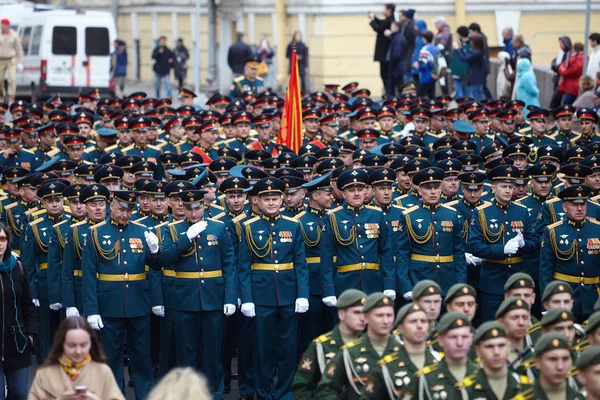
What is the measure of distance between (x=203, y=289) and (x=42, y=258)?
2233 mm

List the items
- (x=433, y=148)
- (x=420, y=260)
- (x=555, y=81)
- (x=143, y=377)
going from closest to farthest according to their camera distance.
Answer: (x=143, y=377) → (x=420, y=260) → (x=433, y=148) → (x=555, y=81)

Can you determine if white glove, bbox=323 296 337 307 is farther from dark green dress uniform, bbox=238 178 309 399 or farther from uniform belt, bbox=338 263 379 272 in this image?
uniform belt, bbox=338 263 379 272

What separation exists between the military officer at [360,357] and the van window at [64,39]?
2463 cm

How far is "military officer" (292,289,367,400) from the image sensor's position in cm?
924

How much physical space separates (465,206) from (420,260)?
106 centimetres

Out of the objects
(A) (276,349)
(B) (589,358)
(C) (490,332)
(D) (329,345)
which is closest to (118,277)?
(A) (276,349)

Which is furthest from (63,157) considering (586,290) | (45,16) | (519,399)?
(45,16)

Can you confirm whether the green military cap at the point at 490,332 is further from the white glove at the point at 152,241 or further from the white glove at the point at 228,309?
the white glove at the point at 152,241

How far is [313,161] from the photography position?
14.8 meters

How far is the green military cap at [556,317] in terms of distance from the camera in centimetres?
920

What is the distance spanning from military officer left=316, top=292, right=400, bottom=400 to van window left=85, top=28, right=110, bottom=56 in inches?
978

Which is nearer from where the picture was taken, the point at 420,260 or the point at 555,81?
the point at 420,260

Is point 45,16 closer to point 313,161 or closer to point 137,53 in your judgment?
point 137,53

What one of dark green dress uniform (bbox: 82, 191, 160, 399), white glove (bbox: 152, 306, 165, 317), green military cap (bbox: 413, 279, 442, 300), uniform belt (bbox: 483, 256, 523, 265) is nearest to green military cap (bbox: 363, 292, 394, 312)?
green military cap (bbox: 413, 279, 442, 300)
